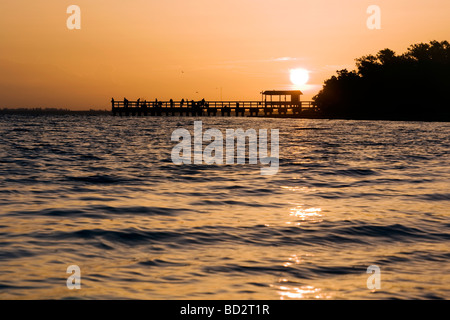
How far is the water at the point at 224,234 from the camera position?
6.51 metres

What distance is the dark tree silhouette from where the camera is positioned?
7644 centimetres

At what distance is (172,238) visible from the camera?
905 cm

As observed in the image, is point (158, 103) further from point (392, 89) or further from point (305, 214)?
point (305, 214)

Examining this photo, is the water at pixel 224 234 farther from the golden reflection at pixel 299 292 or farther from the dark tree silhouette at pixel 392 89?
the dark tree silhouette at pixel 392 89

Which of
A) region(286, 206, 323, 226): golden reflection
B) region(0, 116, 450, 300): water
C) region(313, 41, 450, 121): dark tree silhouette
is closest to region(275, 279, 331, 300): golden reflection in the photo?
region(0, 116, 450, 300): water

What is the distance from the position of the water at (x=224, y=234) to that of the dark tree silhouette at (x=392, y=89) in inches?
2409

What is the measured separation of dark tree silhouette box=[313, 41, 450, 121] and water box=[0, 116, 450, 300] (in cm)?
6118

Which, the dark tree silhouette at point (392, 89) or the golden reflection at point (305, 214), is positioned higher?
the dark tree silhouette at point (392, 89)

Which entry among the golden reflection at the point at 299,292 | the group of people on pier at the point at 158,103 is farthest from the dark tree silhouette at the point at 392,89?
the golden reflection at the point at 299,292

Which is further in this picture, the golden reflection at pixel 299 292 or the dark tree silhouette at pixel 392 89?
the dark tree silhouette at pixel 392 89
